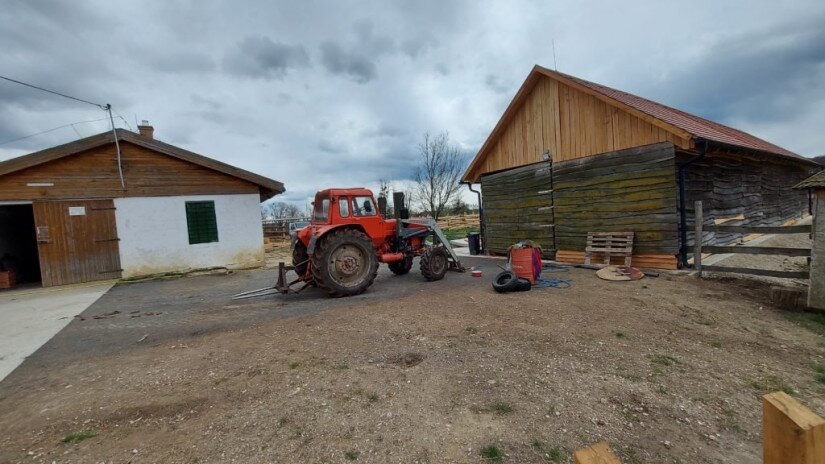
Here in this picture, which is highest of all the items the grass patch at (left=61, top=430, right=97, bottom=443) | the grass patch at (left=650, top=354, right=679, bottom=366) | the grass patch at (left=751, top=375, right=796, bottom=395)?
the grass patch at (left=61, top=430, right=97, bottom=443)

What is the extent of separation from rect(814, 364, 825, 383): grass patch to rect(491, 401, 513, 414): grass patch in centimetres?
279

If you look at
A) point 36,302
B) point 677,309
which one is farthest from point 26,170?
point 677,309

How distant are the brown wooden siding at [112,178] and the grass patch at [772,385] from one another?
1251 cm

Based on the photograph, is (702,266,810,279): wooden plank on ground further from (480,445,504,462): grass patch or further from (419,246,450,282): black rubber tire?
(480,445,504,462): grass patch

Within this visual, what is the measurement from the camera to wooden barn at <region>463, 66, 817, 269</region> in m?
7.61

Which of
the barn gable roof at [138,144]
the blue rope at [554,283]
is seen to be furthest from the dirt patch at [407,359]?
the barn gable roof at [138,144]

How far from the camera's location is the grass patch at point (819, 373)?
9.98 ft

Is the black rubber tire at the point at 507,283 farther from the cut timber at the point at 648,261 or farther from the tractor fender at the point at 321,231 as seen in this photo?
the cut timber at the point at 648,261

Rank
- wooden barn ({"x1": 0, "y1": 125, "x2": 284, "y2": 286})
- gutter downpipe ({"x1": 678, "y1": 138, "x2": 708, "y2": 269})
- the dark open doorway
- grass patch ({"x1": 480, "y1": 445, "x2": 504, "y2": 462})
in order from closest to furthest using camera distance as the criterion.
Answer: grass patch ({"x1": 480, "y1": 445, "x2": 504, "y2": 462})
gutter downpipe ({"x1": 678, "y1": 138, "x2": 708, "y2": 269})
wooden barn ({"x1": 0, "y1": 125, "x2": 284, "y2": 286})
the dark open doorway

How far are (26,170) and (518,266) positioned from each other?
1249 centimetres

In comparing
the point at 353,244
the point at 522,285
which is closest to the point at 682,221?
the point at 522,285

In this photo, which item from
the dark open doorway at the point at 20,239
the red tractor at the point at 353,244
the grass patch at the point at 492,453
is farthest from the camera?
the dark open doorway at the point at 20,239

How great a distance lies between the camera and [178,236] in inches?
418

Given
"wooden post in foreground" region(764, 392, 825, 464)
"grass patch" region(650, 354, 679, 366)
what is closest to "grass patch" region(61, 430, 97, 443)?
"wooden post in foreground" region(764, 392, 825, 464)
